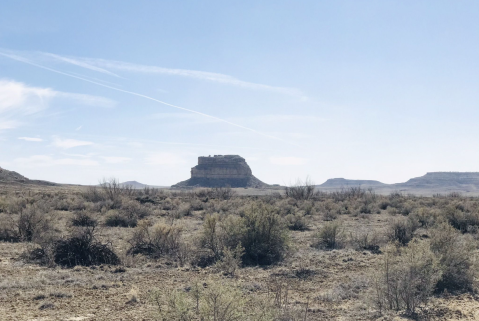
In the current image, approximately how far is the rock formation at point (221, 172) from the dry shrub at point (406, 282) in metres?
117

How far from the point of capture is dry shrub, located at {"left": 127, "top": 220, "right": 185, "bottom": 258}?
13375mm

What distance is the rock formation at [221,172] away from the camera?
127m

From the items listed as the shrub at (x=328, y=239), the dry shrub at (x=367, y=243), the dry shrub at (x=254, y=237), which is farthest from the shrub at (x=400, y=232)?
the dry shrub at (x=254, y=237)

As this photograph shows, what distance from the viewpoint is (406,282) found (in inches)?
310

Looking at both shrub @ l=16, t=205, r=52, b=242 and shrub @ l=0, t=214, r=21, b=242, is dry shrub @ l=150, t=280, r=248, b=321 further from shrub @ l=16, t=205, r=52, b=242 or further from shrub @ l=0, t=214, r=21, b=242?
shrub @ l=0, t=214, r=21, b=242

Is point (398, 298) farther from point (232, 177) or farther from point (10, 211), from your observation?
point (232, 177)

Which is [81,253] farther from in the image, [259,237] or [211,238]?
[259,237]

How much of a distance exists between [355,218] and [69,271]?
64.2 feet

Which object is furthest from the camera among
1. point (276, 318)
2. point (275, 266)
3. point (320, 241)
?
point (320, 241)

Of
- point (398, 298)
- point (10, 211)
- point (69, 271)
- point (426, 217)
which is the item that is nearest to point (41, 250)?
point (69, 271)

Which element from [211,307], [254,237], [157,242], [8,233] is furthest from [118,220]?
[211,307]

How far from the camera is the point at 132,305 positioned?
810cm

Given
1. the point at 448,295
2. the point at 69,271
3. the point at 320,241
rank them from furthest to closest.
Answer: the point at 320,241 → the point at 69,271 → the point at 448,295

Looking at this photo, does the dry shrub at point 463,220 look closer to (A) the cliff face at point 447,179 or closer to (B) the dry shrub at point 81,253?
(B) the dry shrub at point 81,253
